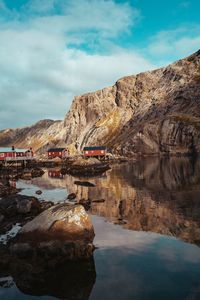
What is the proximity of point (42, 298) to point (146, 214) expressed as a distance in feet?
66.5

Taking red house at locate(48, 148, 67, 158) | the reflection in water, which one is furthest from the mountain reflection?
red house at locate(48, 148, 67, 158)

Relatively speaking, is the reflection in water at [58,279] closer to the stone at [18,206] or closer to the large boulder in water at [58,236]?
the large boulder in water at [58,236]

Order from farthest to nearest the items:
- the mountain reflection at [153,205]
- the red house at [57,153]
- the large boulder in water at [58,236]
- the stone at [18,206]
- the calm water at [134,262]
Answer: the red house at [57,153]
the stone at [18,206]
the mountain reflection at [153,205]
the large boulder in water at [58,236]
the calm water at [134,262]

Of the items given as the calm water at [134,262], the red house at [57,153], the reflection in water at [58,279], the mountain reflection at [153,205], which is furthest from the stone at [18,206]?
the red house at [57,153]

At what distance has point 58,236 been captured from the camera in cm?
2458

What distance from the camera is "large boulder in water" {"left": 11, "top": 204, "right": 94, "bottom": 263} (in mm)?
23391

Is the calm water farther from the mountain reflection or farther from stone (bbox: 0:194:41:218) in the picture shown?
stone (bbox: 0:194:41:218)

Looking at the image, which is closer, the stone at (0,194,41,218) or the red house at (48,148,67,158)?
the stone at (0,194,41,218)

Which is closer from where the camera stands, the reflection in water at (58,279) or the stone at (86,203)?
the reflection in water at (58,279)

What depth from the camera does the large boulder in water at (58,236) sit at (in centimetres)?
2339

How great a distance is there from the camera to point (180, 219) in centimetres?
3347

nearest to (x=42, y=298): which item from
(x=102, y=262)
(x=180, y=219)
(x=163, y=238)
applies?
(x=102, y=262)

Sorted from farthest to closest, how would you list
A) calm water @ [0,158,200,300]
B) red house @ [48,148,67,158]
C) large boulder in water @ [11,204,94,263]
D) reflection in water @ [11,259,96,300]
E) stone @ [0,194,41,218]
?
red house @ [48,148,67,158] → stone @ [0,194,41,218] → large boulder in water @ [11,204,94,263] → reflection in water @ [11,259,96,300] → calm water @ [0,158,200,300]

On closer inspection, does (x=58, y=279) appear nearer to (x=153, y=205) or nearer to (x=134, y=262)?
(x=134, y=262)
